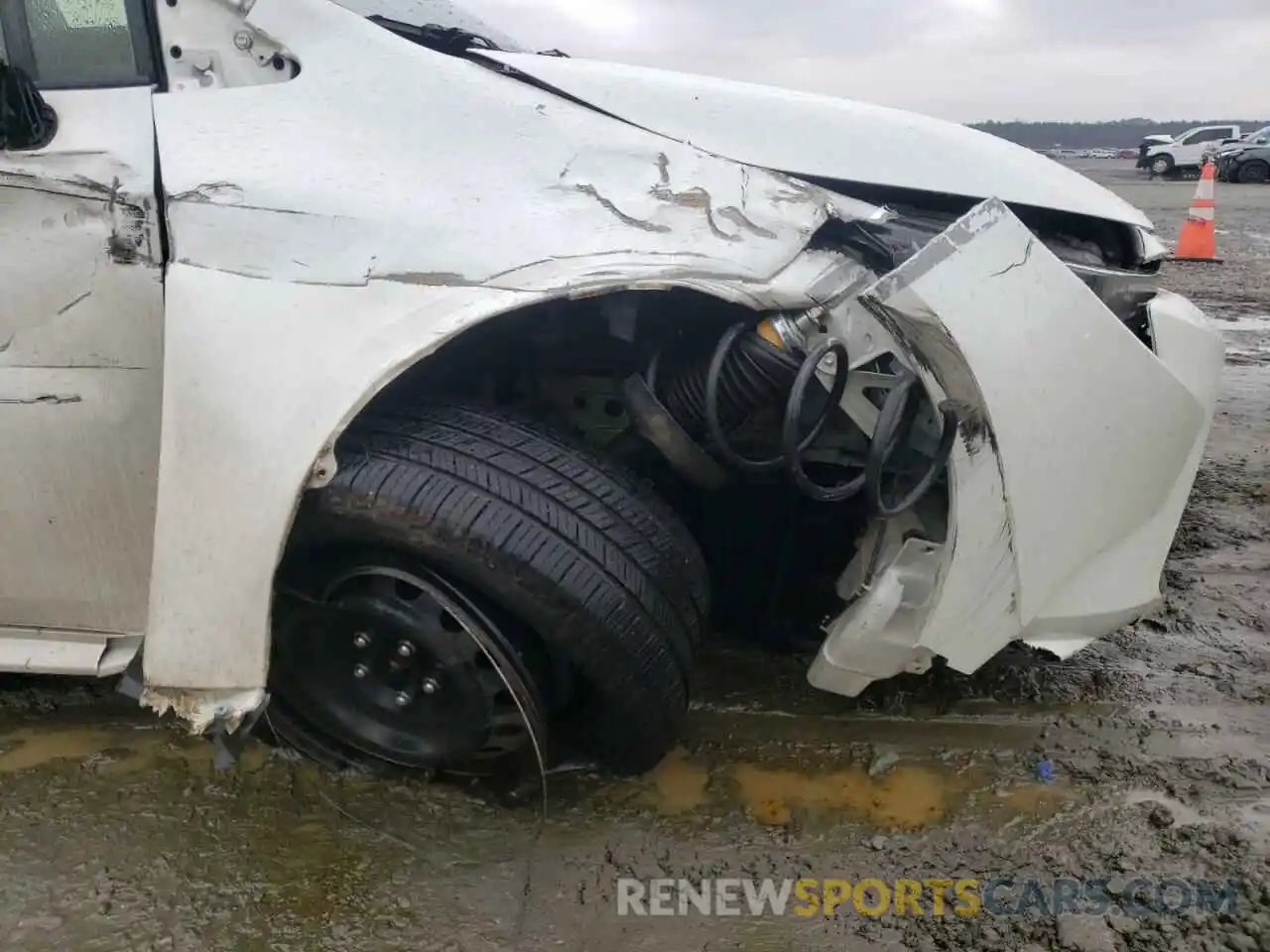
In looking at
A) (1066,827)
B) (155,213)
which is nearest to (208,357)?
(155,213)

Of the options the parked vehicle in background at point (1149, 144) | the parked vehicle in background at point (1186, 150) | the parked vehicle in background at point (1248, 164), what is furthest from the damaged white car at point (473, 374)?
the parked vehicle in background at point (1149, 144)

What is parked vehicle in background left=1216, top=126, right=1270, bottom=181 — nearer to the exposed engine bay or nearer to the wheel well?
the exposed engine bay

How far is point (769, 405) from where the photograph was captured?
6.42ft

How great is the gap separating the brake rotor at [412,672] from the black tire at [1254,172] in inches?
892

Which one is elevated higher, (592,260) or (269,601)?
(592,260)

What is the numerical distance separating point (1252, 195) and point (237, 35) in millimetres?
18690

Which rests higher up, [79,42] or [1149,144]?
[1149,144]

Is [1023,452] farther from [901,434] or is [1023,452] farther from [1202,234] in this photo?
[1202,234]

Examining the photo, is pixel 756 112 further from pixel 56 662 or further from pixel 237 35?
pixel 56 662

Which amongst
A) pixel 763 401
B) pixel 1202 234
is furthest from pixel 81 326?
pixel 1202 234

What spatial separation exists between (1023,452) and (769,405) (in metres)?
0.47

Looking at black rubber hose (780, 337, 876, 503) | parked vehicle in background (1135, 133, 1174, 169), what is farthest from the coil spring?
parked vehicle in background (1135, 133, 1174, 169)

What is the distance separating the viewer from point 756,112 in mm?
2066

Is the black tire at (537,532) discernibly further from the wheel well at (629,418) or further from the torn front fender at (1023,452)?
the torn front fender at (1023,452)
